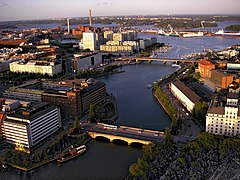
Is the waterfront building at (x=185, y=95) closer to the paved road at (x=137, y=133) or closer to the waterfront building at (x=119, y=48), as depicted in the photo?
the paved road at (x=137, y=133)

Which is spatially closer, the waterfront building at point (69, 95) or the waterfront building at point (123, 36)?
the waterfront building at point (69, 95)

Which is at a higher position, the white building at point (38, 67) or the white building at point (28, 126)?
the white building at point (38, 67)

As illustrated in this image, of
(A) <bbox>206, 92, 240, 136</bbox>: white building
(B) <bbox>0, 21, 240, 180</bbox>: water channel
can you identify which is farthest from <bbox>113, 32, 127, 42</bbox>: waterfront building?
(A) <bbox>206, 92, 240, 136</bbox>: white building

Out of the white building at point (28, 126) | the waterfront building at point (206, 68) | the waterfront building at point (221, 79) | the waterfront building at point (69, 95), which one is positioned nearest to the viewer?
the white building at point (28, 126)

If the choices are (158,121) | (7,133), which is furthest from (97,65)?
(7,133)

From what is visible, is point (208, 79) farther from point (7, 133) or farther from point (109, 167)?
point (7, 133)

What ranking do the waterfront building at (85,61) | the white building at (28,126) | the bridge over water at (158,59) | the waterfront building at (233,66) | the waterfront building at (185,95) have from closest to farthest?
the white building at (28,126)
the waterfront building at (185,95)
the waterfront building at (233,66)
the waterfront building at (85,61)
the bridge over water at (158,59)

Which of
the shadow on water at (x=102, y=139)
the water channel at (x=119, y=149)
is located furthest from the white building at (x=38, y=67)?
the shadow on water at (x=102, y=139)

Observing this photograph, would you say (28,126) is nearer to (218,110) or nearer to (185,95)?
(218,110)
